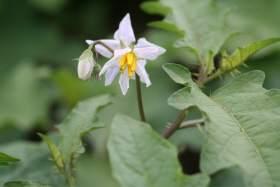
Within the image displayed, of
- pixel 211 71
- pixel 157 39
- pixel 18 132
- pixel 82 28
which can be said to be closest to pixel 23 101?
pixel 18 132

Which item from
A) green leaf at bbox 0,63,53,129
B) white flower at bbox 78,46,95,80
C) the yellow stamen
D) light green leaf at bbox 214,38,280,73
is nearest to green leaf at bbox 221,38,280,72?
light green leaf at bbox 214,38,280,73

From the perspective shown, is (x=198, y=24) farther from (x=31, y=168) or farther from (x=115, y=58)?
(x=31, y=168)

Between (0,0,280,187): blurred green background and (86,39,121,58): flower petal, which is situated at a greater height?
(86,39,121,58): flower petal

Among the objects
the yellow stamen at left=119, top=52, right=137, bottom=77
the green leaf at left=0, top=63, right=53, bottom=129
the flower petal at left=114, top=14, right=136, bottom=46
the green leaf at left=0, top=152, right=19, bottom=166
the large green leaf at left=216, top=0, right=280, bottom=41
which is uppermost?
the flower petal at left=114, top=14, right=136, bottom=46

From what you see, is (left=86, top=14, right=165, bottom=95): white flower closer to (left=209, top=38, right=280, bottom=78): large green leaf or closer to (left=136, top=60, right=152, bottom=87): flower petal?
(left=136, top=60, right=152, bottom=87): flower petal

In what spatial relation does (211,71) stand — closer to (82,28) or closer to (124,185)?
(124,185)

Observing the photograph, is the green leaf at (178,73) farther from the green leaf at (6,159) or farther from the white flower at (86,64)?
the green leaf at (6,159)
